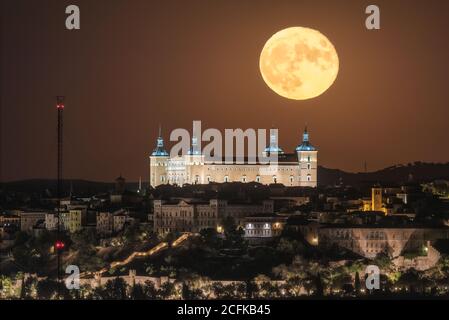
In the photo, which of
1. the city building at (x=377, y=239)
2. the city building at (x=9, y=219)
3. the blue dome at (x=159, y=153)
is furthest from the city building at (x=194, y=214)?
the blue dome at (x=159, y=153)

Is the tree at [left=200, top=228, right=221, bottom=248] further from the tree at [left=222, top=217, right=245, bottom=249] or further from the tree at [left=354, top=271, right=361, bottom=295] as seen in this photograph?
the tree at [left=354, top=271, right=361, bottom=295]

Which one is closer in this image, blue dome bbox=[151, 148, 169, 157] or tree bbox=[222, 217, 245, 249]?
tree bbox=[222, 217, 245, 249]

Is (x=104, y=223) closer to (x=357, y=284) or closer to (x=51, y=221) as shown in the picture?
(x=51, y=221)

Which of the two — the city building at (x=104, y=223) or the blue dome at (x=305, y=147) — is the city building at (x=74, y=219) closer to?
the city building at (x=104, y=223)

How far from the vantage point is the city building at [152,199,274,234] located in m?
76.2

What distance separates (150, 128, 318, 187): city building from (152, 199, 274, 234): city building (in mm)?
16738

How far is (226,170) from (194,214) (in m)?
19.1

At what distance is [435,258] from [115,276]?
348 inches

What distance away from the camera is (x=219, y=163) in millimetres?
95812

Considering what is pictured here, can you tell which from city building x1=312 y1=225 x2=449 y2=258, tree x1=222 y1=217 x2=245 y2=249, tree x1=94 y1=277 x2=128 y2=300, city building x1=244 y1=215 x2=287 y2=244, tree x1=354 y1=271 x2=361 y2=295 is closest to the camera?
tree x1=354 y1=271 x2=361 y2=295

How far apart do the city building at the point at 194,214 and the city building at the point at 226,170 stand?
16.7 m

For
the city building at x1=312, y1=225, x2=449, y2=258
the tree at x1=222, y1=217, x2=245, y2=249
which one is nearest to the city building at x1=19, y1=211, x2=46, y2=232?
the tree at x1=222, y1=217, x2=245, y2=249

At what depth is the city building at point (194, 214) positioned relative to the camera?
3000 inches

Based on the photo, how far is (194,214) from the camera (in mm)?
76688
